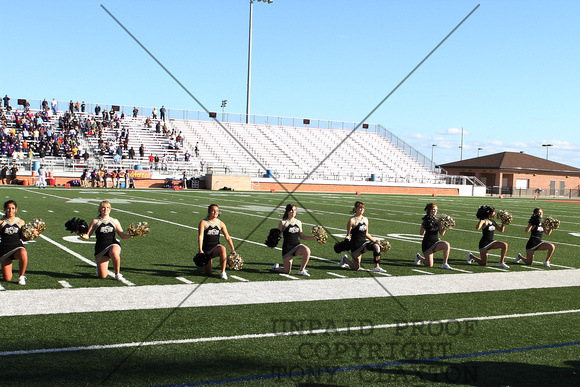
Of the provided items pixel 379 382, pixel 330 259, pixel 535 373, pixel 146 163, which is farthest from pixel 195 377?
pixel 146 163

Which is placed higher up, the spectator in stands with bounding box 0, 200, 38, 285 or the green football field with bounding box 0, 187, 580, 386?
the spectator in stands with bounding box 0, 200, 38, 285

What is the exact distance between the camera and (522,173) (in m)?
71.2

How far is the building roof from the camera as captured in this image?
71.4 meters

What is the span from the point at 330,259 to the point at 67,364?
22.3ft

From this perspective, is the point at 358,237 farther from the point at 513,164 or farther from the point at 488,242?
the point at 513,164

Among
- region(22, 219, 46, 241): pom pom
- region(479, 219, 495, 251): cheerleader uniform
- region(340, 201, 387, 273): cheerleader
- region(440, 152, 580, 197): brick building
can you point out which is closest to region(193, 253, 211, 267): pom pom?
region(22, 219, 46, 241): pom pom

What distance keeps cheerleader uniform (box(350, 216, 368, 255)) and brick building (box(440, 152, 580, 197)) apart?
2383 inches

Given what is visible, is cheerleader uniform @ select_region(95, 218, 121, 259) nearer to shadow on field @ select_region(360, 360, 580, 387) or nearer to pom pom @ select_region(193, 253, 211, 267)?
pom pom @ select_region(193, 253, 211, 267)

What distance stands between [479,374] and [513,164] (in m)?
71.8

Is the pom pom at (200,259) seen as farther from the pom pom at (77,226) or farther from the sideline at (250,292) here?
the pom pom at (77,226)

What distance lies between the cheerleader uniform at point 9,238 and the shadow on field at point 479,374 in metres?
5.27

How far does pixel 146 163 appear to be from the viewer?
4616 centimetres

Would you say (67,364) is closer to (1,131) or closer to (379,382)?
(379,382)

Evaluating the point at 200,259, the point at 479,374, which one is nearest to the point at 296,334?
the point at 479,374
